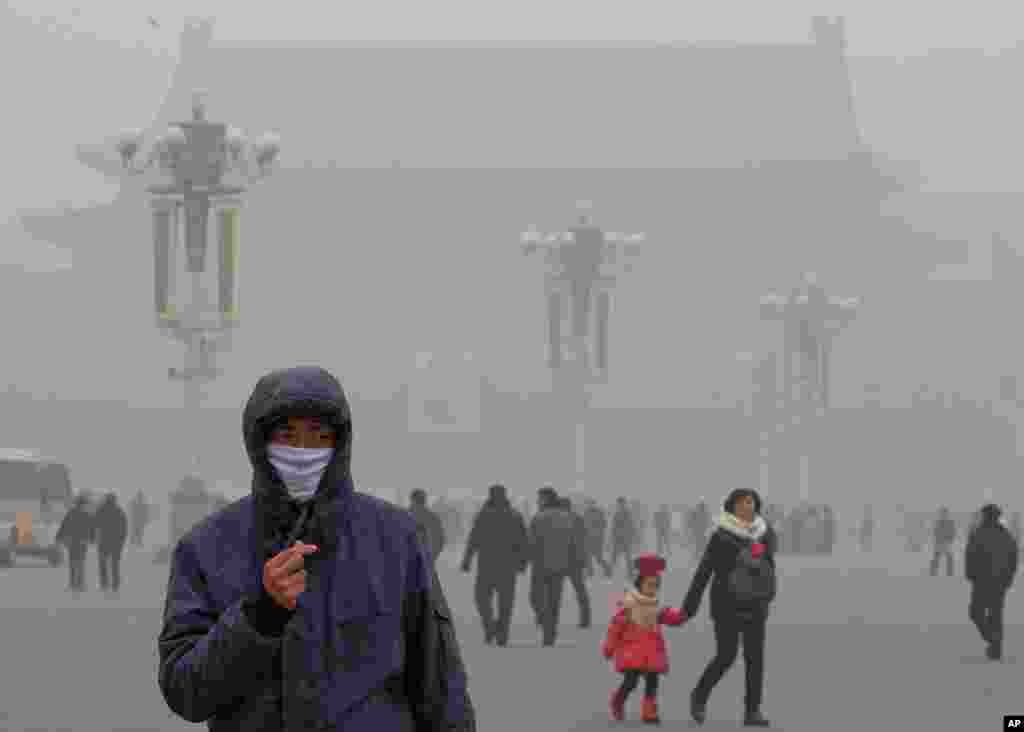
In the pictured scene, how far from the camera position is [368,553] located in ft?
13.9

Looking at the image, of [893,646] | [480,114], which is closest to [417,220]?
[480,114]

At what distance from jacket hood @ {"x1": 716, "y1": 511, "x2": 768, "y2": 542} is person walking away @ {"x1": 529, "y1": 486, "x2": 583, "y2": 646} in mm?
6381

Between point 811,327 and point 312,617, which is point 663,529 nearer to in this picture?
point 811,327

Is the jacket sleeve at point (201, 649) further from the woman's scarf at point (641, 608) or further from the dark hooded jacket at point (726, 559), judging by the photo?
the woman's scarf at point (641, 608)

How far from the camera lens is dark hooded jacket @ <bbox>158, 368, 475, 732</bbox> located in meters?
4.09

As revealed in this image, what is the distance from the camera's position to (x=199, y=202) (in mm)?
33812

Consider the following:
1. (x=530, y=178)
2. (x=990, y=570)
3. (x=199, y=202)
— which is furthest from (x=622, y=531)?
(x=530, y=178)

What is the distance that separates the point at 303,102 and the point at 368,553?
111863mm

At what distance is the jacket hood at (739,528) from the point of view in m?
12.3

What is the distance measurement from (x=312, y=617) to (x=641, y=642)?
8.77 meters

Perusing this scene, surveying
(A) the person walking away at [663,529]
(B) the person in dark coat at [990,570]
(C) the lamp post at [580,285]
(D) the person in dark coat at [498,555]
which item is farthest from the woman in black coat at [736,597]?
(A) the person walking away at [663,529]

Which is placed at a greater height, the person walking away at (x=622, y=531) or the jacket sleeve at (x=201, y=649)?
the jacket sleeve at (x=201, y=649)

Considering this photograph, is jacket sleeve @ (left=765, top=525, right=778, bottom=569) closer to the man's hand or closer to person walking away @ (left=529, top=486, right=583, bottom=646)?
person walking away @ (left=529, top=486, right=583, bottom=646)

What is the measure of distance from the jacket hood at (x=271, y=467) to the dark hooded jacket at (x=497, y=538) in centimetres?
1422
